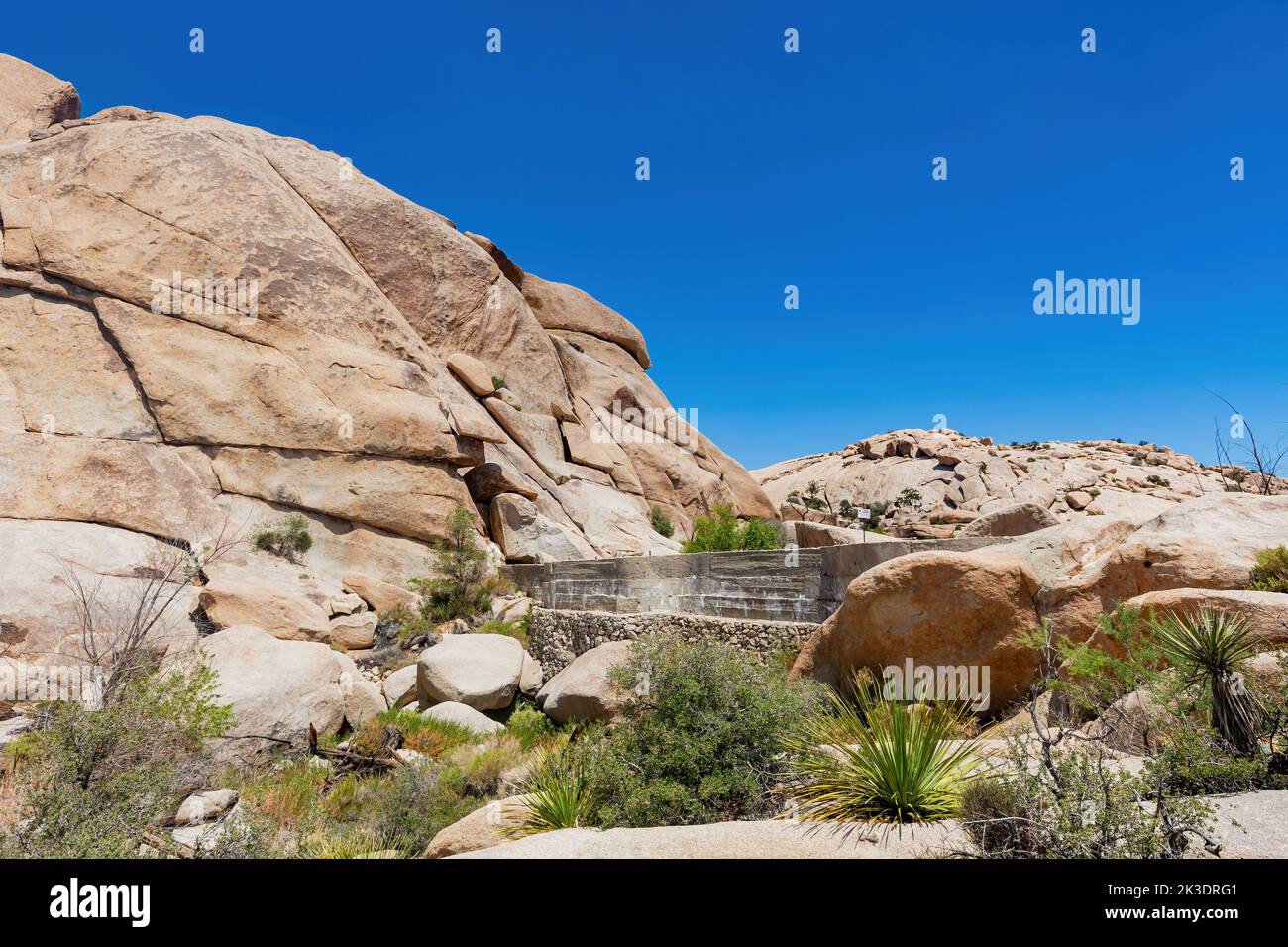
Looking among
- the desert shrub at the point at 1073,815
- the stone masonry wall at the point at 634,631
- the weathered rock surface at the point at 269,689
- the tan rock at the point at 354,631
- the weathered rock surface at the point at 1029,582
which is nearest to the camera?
the desert shrub at the point at 1073,815

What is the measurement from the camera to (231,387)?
21641 mm

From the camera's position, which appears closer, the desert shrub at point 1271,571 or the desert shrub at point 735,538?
the desert shrub at point 1271,571

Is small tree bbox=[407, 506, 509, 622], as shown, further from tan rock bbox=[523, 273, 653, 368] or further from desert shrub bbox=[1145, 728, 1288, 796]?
tan rock bbox=[523, 273, 653, 368]

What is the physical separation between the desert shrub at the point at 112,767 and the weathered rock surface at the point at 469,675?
4.56m

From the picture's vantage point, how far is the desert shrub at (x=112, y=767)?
5348 millimetres

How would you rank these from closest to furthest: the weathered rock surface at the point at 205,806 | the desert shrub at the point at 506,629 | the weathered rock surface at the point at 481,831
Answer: the weathered rock surface at the point at 481,831, the weathered rock surface at the point at 205,806, the desert shrub at the point at 506,629

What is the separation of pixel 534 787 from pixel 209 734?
5.07m

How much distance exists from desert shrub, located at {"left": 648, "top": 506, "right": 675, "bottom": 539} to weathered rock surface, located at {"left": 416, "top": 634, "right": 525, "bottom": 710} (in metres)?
17.0

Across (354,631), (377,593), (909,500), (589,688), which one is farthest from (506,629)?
(909,500)

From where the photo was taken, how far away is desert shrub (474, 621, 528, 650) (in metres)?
18.0

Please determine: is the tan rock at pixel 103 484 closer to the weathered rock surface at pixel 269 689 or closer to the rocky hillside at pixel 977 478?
the weathered rock surface at pixel 269 689

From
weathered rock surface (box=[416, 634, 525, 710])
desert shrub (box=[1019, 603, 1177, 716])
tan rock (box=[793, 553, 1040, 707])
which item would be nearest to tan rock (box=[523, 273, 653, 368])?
weathered rock surface (box=[416, 634, 525, 710])

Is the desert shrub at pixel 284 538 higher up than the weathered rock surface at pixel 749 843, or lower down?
higher up

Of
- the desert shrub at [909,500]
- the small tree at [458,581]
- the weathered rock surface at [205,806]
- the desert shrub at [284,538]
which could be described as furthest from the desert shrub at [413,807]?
the desert shrub at [909,500]
